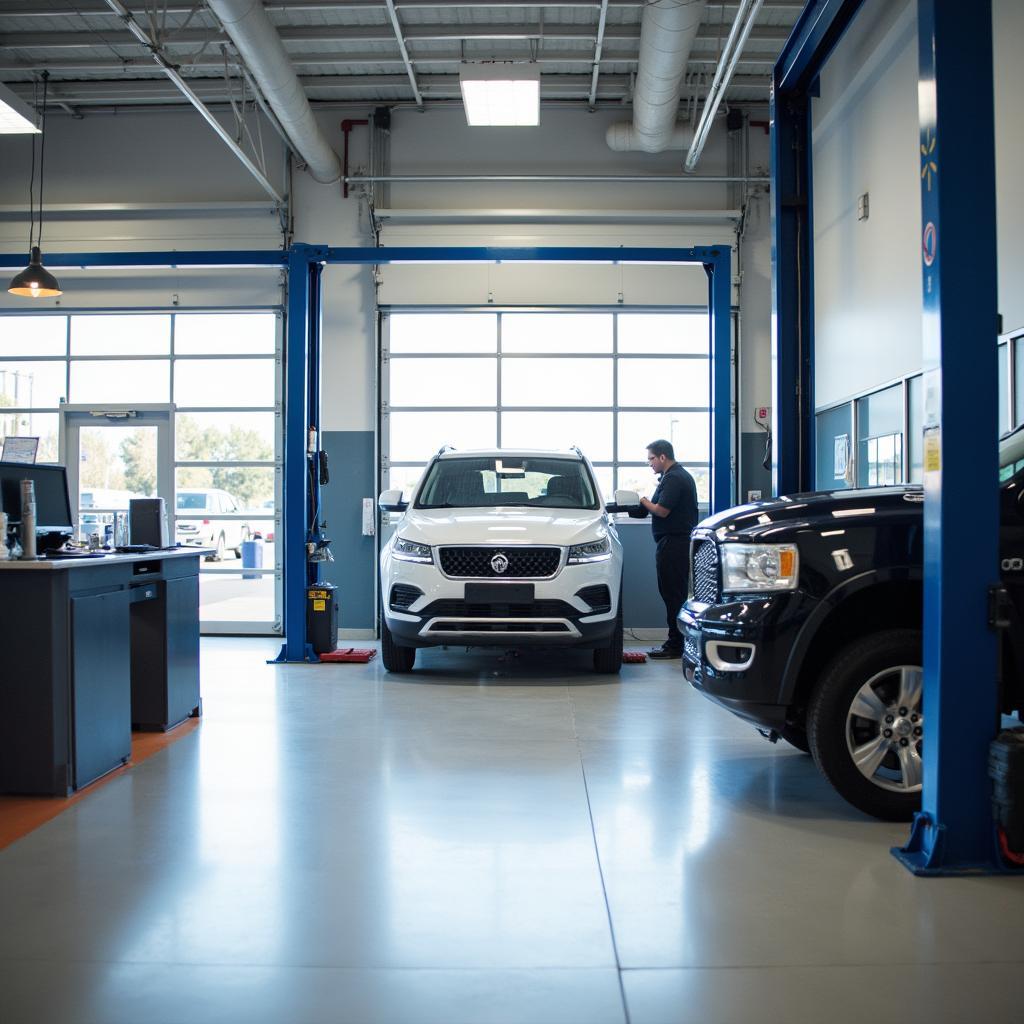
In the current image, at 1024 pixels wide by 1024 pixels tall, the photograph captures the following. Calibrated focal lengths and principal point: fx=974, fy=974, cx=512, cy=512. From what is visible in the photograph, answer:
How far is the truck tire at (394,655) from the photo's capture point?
7.61 meters

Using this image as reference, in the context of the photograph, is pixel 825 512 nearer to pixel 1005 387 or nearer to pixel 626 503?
pixel 1005 387

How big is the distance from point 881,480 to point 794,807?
492 cm

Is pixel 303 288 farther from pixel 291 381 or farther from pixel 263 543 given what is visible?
pixel 263 543

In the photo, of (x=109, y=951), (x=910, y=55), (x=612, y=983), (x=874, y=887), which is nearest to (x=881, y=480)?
(x=910, y=55)

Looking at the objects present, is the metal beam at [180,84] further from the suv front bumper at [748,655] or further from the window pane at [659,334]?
the suv front bumper at [748,655]

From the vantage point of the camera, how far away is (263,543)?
11.3 metres

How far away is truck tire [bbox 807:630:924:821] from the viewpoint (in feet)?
12.3

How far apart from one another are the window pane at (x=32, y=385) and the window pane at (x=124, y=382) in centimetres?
27

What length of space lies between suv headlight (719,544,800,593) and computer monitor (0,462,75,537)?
348 centimetres

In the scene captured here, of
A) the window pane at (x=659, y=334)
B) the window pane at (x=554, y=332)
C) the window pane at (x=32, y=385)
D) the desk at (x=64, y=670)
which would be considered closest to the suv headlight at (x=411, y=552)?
the desk at (x=64, y=670)

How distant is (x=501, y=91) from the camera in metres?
8.36

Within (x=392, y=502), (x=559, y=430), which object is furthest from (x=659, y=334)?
(x=392, y=502)

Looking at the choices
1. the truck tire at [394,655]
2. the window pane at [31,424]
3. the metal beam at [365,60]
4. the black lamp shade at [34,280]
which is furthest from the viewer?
the window pane at [31,424]

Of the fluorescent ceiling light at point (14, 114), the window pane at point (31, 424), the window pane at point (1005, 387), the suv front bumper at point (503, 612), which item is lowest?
the suv front bumper at point (503, 612)
